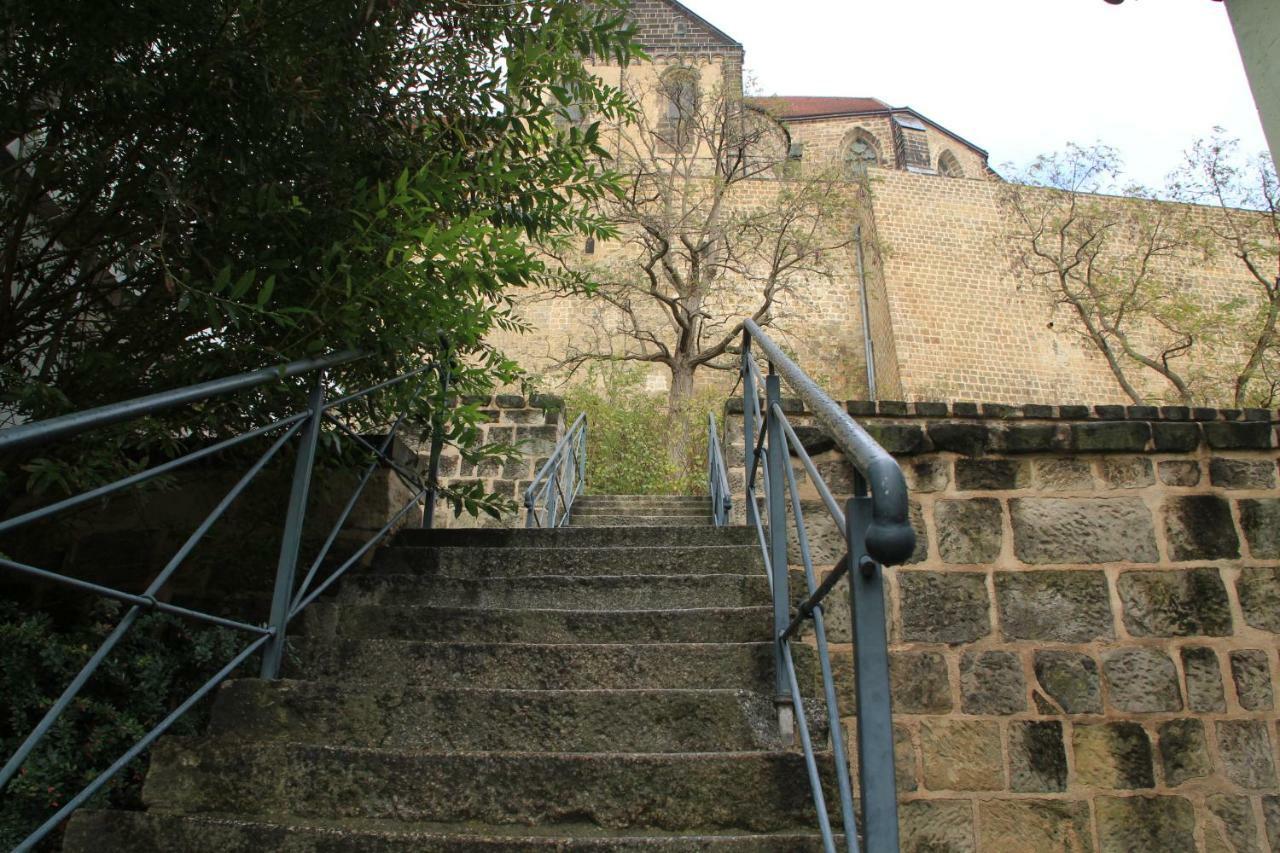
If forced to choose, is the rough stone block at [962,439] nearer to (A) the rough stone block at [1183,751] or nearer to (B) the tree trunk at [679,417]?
(A) the rough stone block at [1183,751]

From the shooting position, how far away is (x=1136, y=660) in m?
2.79

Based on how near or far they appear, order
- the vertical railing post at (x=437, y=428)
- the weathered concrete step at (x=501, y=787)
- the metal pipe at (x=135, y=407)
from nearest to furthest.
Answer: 1. the metal pipe at (x=135, y=407)
2. the weathered concrete step at (x=501, y=787)
3. the vertical railing post at (x=437, y=428)

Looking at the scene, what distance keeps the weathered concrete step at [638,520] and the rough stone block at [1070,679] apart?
156 inches

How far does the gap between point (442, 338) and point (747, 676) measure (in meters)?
1.49

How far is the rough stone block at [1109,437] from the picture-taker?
296cm

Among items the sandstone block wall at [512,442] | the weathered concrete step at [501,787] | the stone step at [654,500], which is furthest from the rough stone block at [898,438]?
the stone step at [654,500]

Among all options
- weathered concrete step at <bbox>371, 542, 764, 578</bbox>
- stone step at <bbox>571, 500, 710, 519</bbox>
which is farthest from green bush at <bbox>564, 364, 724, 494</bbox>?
weathered concrete step at <bbox>371, 542, 764, 578</bbox>

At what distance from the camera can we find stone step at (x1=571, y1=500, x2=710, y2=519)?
7441 mm

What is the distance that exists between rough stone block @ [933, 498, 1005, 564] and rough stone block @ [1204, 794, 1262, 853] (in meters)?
0.94

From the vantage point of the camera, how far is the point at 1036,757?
8.72ft

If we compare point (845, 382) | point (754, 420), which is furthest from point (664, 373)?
point (754, 420)

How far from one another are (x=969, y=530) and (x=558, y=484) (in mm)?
4620

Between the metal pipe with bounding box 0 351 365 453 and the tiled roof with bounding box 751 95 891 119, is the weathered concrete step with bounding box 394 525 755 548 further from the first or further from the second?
the tiled roof with bounding box 751 95 891 119

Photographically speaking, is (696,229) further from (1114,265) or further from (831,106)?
(831,106)
